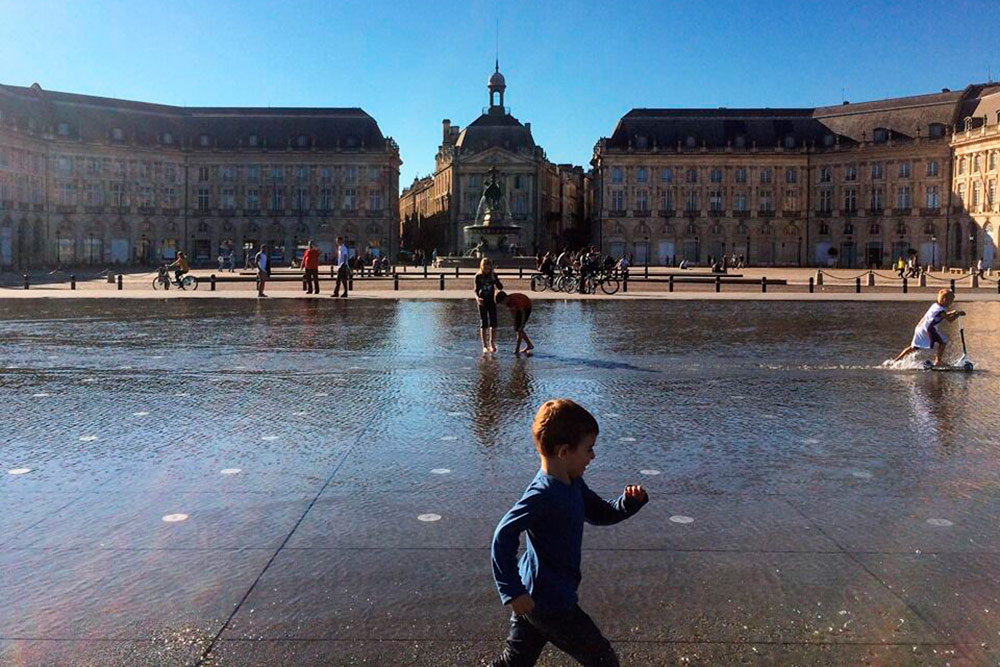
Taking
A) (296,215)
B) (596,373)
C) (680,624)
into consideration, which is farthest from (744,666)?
(296,215)

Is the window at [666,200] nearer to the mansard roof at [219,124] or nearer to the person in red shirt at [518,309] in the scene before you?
the mansard roof at [219,124]

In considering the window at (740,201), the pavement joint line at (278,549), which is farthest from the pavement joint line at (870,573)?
the window at (740,201)

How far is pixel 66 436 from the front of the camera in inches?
367

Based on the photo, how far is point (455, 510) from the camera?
22.3ft

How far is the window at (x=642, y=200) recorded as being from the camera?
11338 cm

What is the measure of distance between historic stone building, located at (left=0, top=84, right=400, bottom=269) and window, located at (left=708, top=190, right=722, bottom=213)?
3564 cm

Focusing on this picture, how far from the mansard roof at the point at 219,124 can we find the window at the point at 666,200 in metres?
31.7

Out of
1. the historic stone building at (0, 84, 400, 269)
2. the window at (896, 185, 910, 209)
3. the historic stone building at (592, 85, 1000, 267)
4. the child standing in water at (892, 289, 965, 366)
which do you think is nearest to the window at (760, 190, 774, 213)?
the historic stone building at (592, 85, 1000, 267)

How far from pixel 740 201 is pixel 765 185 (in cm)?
316

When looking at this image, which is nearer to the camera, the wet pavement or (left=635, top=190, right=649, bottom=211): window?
the wet pavement

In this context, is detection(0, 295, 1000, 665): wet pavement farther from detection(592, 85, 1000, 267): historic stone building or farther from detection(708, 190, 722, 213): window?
detection(708, 190, 722, 213): window

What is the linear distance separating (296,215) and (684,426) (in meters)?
107

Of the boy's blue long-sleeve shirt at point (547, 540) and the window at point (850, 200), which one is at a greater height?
the window at point (850, 200)

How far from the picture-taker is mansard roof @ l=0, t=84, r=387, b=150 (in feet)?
340
